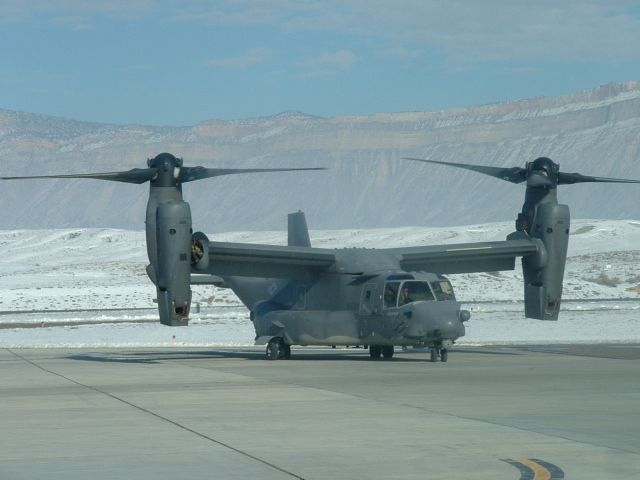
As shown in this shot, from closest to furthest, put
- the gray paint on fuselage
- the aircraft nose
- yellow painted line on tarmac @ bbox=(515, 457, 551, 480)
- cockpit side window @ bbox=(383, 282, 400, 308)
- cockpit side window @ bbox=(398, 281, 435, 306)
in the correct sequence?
yellow painted line on tarmac @ bbox=(515, 457, 551, 480) → the aircraft nose → the gray paint on fuselage → cockpit side window @ bbox=(398, 281, 435, 306) → cockpit side window @ bbox=(383, 282, 400, 308)

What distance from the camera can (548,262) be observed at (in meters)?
31.3

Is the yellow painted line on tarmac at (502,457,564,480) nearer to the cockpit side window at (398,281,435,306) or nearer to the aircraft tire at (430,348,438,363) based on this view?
the cockpit side window at (398,281,435,306)

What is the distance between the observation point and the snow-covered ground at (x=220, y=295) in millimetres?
42719

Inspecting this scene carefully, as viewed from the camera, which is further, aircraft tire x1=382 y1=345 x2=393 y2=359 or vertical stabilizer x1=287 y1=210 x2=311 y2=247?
vertical stabilizer x1=287 y1=210 x2=311 y2=247

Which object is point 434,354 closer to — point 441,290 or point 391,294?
point 441,290

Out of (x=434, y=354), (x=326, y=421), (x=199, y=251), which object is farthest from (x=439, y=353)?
(x=326, y=421)

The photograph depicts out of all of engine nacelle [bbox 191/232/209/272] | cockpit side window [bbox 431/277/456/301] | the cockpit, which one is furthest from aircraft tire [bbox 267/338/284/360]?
cockpit side window [bbox 431/277/456/301]

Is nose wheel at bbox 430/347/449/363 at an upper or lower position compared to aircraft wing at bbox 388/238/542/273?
lower

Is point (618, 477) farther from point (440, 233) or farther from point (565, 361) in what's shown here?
point (440, 233)

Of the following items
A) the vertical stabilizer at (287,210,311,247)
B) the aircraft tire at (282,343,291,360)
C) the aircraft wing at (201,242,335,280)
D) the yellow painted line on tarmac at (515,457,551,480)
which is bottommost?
the yellow painted line on tarmac at (515,457,551,480)

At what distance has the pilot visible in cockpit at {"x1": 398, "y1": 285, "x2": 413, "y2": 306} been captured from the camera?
91.8 feet

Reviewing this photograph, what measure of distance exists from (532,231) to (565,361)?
16.6 ft

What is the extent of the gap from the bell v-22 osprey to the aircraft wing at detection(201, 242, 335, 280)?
1.1 inches

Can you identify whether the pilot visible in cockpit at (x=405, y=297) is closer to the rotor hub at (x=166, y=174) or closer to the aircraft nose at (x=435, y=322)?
the aircraft nose at (x=435, y=322)
